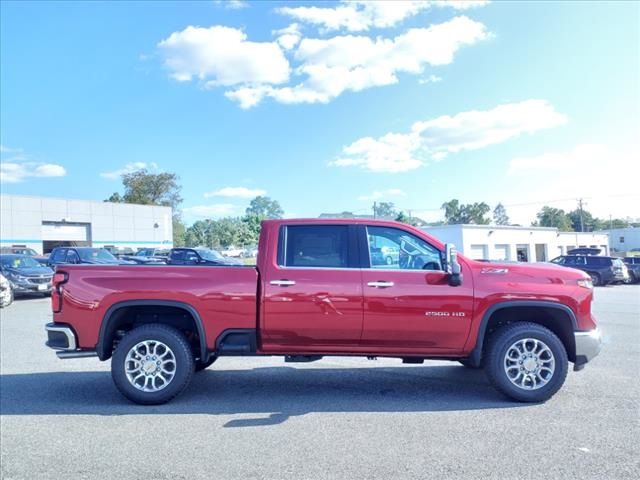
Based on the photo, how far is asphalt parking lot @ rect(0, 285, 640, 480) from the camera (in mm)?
3609

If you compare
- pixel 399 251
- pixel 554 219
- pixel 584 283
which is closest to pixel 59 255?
pixel 399 251

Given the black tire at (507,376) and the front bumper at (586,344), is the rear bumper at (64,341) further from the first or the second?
the front bumper at (586,344)

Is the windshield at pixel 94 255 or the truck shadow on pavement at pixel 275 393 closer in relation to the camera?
the truck shadow on pavement at pixel 275 393

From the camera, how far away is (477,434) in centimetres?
418

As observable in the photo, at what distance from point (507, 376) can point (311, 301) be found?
220 centimetres

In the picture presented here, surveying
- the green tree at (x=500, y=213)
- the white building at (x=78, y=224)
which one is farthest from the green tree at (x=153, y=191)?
the green tree at (x=500, y=213)

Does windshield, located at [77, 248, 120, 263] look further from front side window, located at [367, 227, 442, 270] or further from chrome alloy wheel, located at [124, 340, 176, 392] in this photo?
front side window, located at [367, 227, 442, 270]

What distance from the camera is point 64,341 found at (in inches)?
202

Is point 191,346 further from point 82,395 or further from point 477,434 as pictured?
point 477,434

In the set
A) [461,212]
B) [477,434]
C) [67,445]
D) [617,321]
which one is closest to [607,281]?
[617,321]

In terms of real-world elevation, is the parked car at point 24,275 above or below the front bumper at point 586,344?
above

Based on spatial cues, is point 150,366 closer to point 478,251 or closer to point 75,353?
point 75,353

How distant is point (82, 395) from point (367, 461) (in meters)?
3.59

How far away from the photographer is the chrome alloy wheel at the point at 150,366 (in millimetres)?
5066
